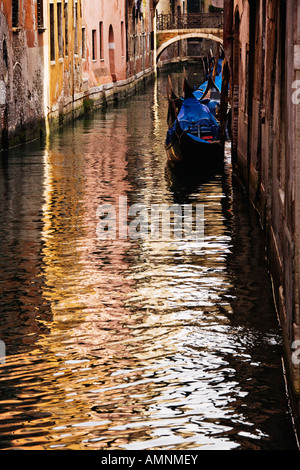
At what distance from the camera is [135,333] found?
7.31 m

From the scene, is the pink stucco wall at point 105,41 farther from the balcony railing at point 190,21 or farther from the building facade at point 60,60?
the balcony railing at point 190,21

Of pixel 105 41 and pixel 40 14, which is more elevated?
pixel 40 14

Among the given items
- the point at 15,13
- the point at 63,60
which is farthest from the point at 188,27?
the point at 15,13

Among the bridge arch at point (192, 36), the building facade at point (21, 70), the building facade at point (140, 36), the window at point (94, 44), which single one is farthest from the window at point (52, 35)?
the bridge arch at point (192, 36)

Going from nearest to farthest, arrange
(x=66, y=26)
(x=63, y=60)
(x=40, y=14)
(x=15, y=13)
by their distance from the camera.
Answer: (x=15, y=13), (x=40, y=14), (x=63, y=60), (x=66, y=26)

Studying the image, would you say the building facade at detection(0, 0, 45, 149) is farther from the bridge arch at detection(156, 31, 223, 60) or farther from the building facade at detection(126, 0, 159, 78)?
the bridge arch at detection(156, 31, 223, 60)

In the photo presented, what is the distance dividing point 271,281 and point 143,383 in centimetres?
271

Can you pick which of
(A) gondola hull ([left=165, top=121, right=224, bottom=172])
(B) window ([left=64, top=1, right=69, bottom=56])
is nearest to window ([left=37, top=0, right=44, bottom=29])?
(B) window ([left=64, top=1, right=69, bottom=56])

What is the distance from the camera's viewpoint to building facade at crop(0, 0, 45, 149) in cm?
1734

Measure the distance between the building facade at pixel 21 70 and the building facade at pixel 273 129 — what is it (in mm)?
3799

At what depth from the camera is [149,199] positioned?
43.5 ft

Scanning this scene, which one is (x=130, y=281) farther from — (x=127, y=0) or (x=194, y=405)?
(x=127, y=0)

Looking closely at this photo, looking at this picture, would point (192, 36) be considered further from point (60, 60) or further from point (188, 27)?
point (60, 60)

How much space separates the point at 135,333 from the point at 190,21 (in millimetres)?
38353
